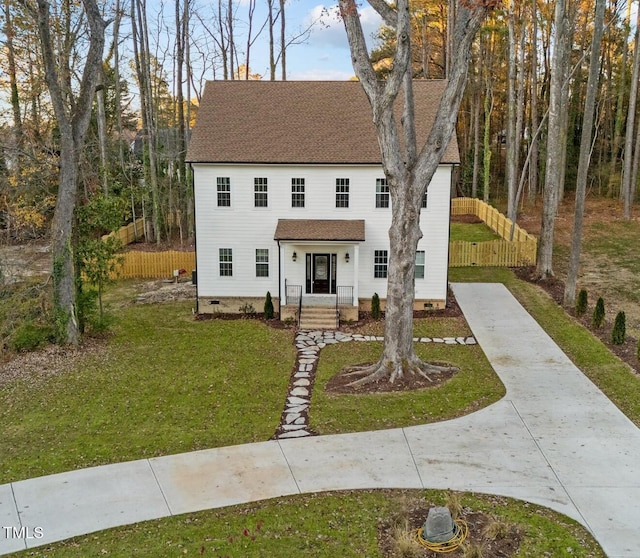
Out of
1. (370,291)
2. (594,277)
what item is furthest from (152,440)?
(594,277)

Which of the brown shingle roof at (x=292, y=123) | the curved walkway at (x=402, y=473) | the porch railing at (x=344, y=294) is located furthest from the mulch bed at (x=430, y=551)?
the brown shingle roof at (x=292, y=123)

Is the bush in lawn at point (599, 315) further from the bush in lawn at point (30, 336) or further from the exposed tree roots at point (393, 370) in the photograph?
the bush in lawn at point (30, 336)

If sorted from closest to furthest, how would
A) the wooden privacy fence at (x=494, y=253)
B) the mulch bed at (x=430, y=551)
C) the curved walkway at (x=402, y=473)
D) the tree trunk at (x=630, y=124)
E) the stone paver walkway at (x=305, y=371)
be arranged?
the mulch bed at (x=430, y=551) < the curved walkway at (x=402, y=473) < the stone paver walkway at (x=305, y=371) < the wooden privacy fence at (x=494, y=253) < the tree trunk at (x=630, y=124)

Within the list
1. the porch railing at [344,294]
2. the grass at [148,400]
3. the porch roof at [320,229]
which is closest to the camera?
the grass at [148,400]

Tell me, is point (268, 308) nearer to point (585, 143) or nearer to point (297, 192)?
point (297, 192)

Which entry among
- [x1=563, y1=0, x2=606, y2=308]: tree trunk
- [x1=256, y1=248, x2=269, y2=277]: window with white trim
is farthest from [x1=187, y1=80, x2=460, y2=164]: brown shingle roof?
[x1=563, y1=0, x2=606, y2=308]: tree trunk

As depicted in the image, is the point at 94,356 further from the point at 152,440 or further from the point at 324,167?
the point at 324,167

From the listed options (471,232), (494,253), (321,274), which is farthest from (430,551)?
(471,232)
